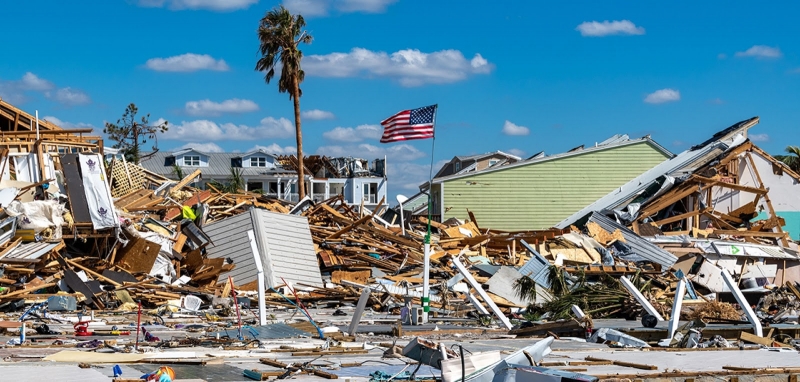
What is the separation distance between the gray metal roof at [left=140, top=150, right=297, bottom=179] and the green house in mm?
35077

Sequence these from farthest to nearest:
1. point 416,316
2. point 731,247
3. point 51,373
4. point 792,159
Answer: point 792,159 < point 731,247 < point 416,316 < point 51,373

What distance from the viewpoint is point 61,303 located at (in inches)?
717

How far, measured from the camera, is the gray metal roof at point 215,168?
255ft

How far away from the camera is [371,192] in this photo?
232 feet

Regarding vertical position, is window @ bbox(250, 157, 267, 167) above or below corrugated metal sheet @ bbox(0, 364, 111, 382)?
above

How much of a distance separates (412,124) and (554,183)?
24.1 metres

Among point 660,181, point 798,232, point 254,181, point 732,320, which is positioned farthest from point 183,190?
point 254,181

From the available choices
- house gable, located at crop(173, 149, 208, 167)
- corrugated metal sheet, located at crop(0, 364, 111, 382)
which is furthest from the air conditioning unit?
house gable, located at crop(173, 149, 208, 167)

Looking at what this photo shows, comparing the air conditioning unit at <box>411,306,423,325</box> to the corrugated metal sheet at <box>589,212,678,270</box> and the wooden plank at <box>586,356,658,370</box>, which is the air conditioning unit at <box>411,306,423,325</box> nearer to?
the wooden plank at <box>586,356,658,370</box>

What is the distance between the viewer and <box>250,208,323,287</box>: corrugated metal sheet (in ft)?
74.8

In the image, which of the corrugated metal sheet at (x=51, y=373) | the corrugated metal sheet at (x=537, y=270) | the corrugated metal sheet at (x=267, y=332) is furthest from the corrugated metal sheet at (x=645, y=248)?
the corrugated metal sheet at (x=51, y=373)

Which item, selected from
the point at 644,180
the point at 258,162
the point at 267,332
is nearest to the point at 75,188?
the point at 267,332

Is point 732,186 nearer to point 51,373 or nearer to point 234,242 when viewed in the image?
point 234,242

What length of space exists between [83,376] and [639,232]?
73.5 ft
